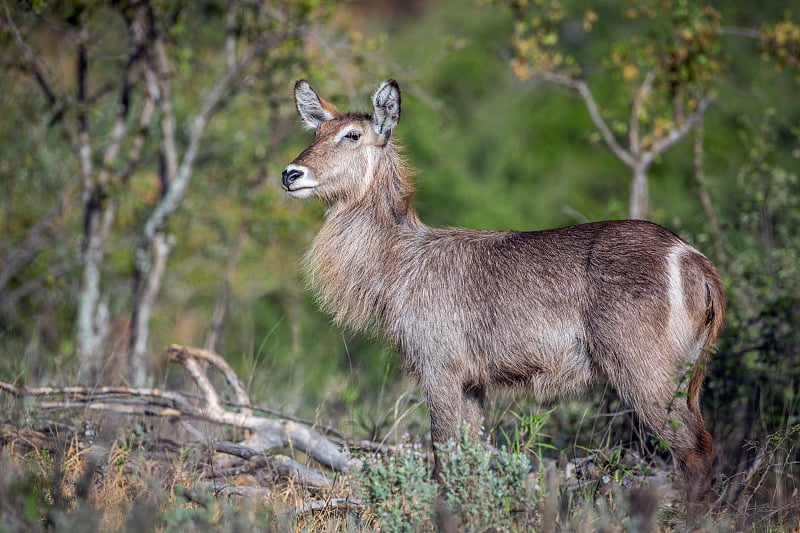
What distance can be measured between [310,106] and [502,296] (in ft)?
6.62

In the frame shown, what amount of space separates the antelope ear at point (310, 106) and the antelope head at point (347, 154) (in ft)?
1.07

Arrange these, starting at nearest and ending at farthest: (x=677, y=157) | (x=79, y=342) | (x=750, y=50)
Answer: (x=79, y=342)
(x=677, y=157)
(x=750, y=50)

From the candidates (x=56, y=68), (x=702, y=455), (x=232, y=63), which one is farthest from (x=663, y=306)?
(x=56, y=68)

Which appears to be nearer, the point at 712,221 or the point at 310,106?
the point at 310,106

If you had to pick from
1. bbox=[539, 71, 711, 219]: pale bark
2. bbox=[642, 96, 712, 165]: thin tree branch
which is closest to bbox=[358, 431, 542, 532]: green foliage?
bbox=[539, 71, 711, 219]: pale bark

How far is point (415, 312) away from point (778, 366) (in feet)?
9.49

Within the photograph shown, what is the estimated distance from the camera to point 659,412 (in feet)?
14.7

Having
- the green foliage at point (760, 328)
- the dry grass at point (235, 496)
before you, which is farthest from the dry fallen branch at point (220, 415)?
the green foliage at point (760, 328)

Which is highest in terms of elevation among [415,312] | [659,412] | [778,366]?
[415,312]

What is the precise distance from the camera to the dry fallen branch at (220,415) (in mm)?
5062

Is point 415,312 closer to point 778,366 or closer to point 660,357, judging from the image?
point 660,357

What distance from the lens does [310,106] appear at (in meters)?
6.05

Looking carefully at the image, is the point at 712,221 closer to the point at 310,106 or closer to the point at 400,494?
the point at 310,106

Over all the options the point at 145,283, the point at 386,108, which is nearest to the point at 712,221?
the point at 386,108
